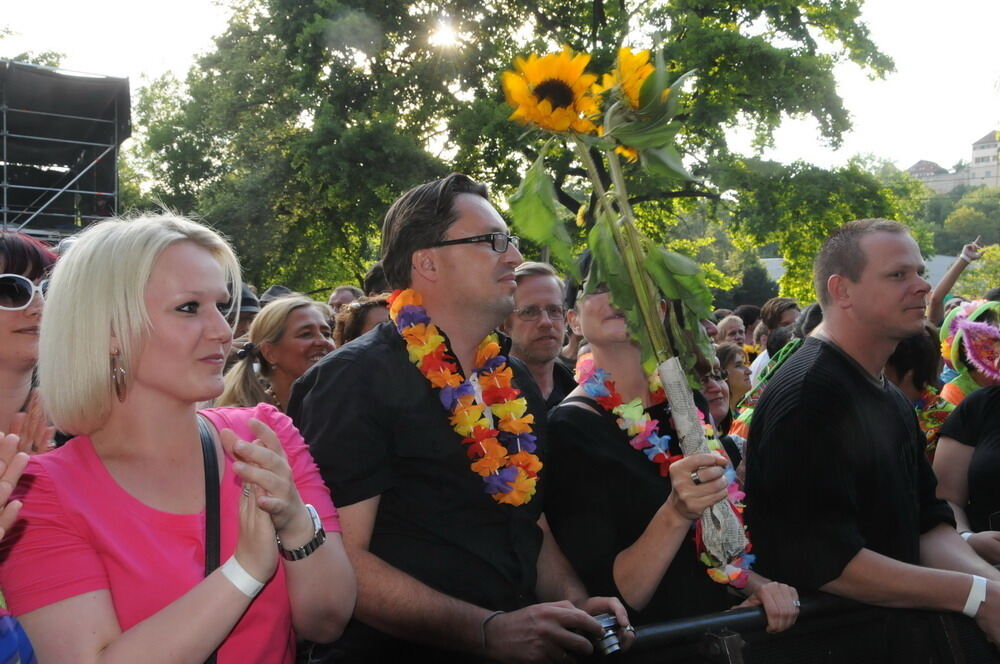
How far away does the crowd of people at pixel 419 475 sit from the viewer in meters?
1.86

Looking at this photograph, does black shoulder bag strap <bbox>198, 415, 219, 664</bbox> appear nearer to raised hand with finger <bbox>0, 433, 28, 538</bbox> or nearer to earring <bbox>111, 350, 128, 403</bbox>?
earring <bbox>111, 350, 128, 403</bbox>

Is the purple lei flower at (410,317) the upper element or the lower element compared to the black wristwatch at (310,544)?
upper

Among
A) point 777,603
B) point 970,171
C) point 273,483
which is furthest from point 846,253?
point 970,171

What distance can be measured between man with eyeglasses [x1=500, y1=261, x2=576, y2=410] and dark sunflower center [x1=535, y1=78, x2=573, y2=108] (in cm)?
189

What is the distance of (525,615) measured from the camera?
2.37m

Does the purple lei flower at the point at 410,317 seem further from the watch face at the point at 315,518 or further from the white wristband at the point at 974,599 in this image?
the white wristband at the point at 974,599

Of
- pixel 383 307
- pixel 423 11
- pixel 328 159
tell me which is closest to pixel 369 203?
pixel 328 159

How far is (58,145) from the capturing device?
1187 centimetres

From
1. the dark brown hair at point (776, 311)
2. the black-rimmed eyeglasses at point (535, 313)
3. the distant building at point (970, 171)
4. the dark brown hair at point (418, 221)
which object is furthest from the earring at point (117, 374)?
the distant building at point (970, 171)

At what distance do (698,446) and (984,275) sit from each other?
47.8 metres

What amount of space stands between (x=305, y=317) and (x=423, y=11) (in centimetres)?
1680

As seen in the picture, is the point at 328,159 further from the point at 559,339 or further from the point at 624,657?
the point at 624,657

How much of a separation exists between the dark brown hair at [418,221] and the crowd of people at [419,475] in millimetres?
11

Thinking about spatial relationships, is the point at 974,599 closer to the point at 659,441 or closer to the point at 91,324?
the point at 659,441
